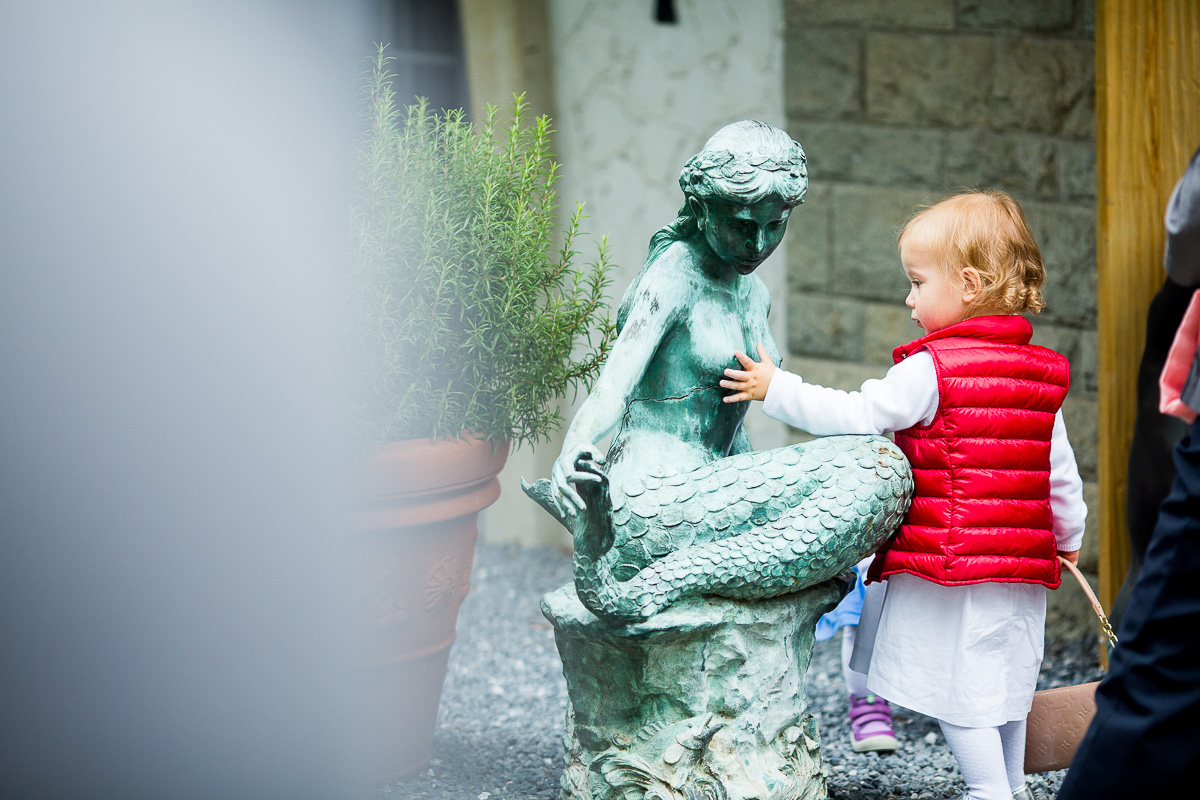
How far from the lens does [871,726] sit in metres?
2.59

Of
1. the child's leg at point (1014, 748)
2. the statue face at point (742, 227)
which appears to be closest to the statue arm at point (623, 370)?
the statue face at point (742, 227)

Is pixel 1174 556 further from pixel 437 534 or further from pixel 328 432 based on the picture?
pixel 437 534

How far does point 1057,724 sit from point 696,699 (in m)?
0.79

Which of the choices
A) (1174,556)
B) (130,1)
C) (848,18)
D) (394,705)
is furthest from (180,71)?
(848,18)

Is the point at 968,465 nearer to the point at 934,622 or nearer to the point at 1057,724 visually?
the point at 934,622

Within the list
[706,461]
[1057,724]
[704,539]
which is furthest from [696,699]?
[1057,724]

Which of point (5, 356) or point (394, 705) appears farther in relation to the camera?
point (394, 705)

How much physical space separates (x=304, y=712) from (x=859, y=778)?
63.3 inches

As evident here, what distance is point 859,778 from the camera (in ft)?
8.04

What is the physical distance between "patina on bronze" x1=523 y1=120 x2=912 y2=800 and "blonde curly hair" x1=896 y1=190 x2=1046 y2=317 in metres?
0.33

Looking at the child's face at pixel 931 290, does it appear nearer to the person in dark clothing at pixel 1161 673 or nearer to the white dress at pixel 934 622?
the white dress at pixel 934 622

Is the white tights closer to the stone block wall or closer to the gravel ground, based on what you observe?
the gravel ground

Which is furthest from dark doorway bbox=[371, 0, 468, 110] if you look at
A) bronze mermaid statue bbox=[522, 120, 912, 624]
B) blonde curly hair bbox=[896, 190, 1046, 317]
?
blonde curly hair bbox=[896, 190, 1046, 317]

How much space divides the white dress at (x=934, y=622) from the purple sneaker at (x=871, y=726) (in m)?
0.60
